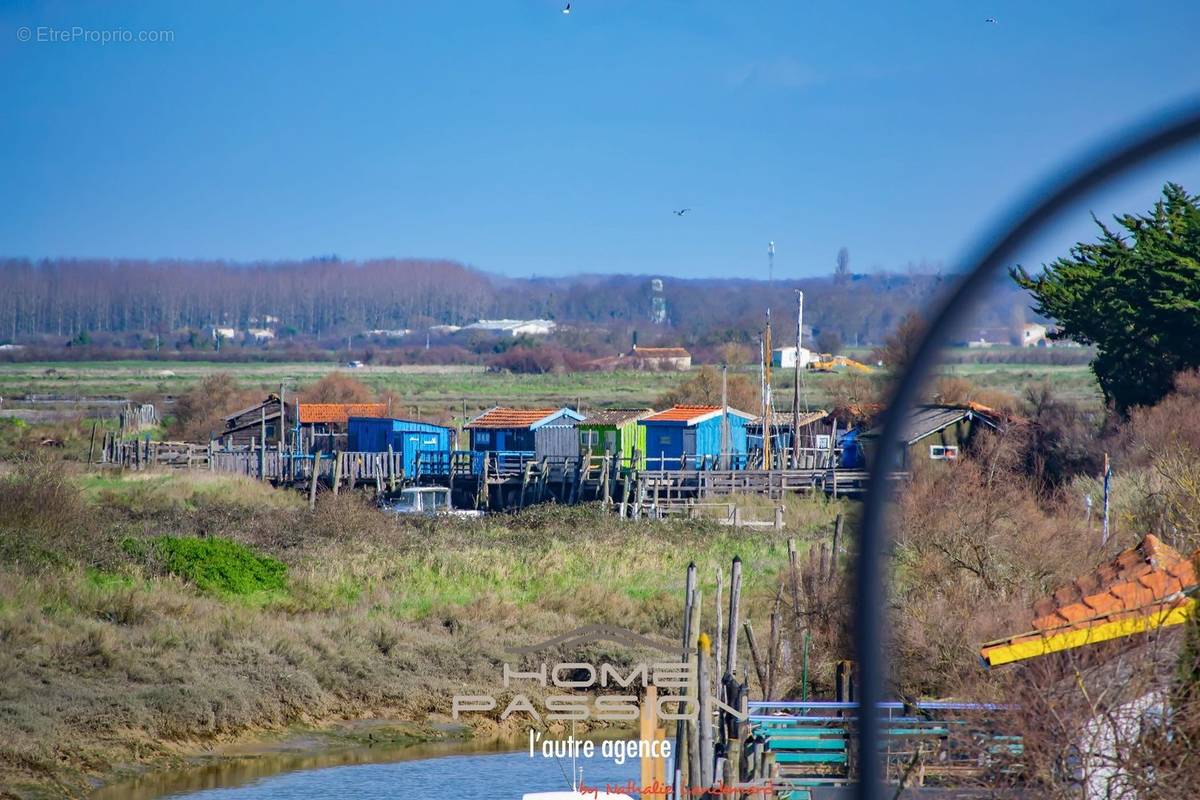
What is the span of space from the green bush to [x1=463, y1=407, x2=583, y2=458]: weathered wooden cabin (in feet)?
63.6

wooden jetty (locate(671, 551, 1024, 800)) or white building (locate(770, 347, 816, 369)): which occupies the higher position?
white building (locate(770, 347, 816, 369))

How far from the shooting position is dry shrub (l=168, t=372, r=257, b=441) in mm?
59800

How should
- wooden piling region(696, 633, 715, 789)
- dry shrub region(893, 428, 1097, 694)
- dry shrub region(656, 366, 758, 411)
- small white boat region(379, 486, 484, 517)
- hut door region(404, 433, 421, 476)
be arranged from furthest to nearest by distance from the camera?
dry shrub region(656, 366, 758, 411), hut door region(404, 433, 421, 476), small white boat region(379, 486, 484, 517), dry shrub region(893, 428, 1097, 694), wooden piling region(696, 633, 715, 789)

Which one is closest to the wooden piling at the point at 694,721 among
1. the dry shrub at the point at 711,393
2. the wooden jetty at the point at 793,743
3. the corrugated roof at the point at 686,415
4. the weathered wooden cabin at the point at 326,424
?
the wooden jetty at the point at 793,743

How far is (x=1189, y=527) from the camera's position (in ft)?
45.2

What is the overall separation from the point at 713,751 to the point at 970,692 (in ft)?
7.90

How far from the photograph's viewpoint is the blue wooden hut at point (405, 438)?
45219 millimetres

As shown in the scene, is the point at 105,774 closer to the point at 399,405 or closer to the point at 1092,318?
the point at 1092,318

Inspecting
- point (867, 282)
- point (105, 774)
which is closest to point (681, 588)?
point (105, 774)

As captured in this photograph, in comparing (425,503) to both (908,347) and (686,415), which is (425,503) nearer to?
(686,415)

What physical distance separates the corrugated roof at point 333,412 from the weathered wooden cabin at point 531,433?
26.1ft

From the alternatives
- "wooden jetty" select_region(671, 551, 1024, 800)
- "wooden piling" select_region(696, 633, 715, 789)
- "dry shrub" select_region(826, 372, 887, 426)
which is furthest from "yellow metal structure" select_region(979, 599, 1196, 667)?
"dry shrub" select_region(826, 372, 887, 426)

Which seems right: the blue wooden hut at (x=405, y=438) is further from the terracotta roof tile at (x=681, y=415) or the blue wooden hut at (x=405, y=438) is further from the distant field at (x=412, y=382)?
the distant field at (x=412, y=382)

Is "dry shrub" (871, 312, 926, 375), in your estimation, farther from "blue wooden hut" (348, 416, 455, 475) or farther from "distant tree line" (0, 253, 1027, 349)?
"distant tree line" (0, 253, 1027, 349)
